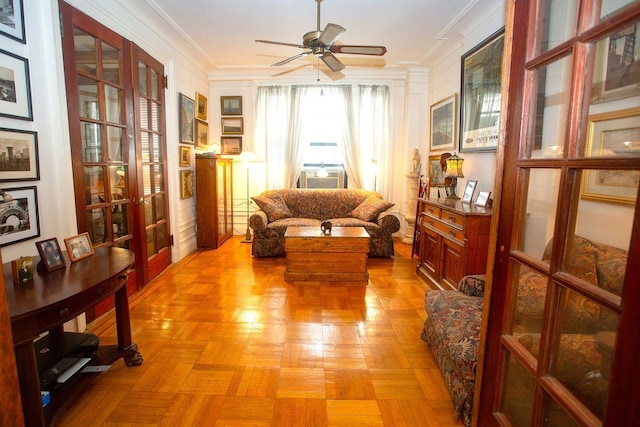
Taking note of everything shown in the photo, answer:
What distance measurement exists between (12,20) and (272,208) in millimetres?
3222

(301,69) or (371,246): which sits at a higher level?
(301,69)

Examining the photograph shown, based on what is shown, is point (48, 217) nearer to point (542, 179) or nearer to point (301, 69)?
point (542, 179)

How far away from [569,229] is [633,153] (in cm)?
26

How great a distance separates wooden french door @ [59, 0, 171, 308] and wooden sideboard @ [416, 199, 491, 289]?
3.07 m

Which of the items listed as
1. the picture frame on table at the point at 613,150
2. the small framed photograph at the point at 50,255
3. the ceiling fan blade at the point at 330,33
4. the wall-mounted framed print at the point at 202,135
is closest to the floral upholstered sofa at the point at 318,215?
the wall-mounted framed print at the point at 202,135

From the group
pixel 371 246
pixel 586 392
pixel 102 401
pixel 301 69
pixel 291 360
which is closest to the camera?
pixel 586 392

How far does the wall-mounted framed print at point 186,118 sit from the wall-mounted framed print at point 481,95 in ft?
11.7

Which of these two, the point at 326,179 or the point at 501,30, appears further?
the point at 326,179

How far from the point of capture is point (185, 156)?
4.46m

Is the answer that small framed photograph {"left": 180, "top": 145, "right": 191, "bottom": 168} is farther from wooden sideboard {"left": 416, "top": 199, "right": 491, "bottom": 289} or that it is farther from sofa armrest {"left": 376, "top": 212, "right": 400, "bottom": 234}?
wooden sideboard {"left": 416, "top": 199, "right": 491, "bottom": 289}

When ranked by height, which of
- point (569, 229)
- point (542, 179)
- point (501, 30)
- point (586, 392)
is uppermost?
point (501, 30)

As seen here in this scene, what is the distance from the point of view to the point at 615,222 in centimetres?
82

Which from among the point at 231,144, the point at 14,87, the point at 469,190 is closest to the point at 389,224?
the point at 469,190

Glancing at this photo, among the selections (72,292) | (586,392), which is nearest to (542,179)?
(586,392)
